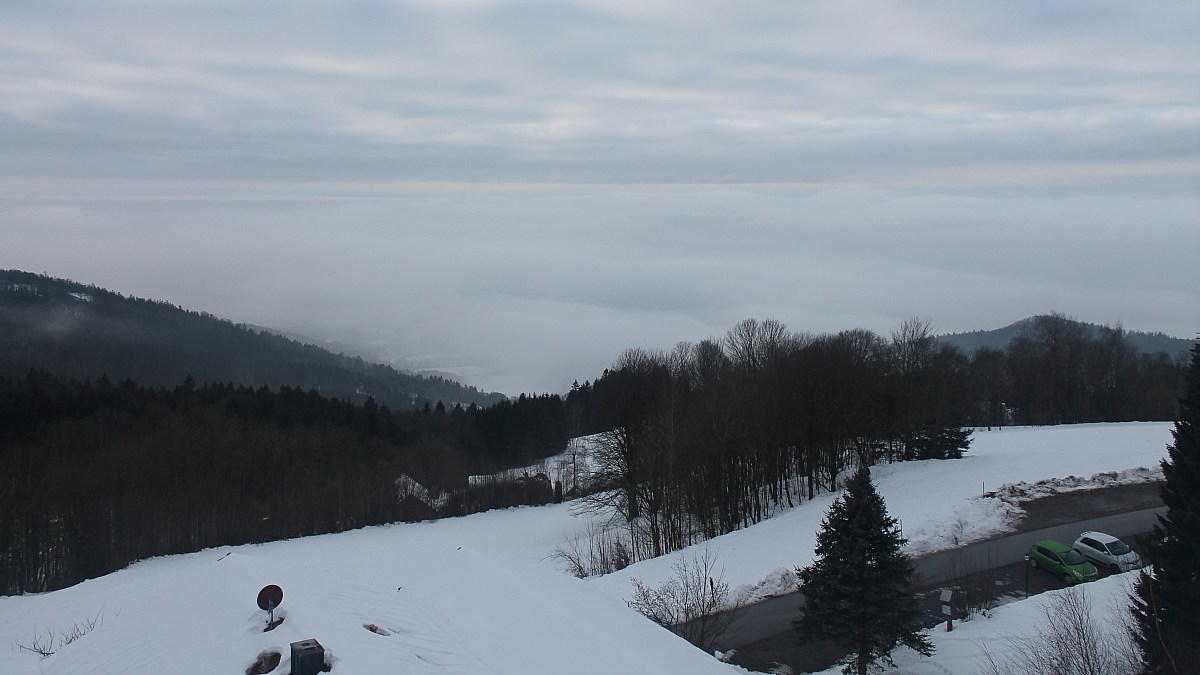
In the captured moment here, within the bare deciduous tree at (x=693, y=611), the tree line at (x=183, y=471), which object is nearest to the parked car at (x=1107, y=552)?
the bare deciduous tree at (x=693, y=611)

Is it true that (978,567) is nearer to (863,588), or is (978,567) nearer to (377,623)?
(863,588)

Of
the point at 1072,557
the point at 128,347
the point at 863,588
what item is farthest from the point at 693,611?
the point at 128,347

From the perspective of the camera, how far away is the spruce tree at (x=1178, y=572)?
44.4 feet

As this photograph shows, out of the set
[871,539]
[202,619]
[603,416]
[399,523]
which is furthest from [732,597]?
[399,523]

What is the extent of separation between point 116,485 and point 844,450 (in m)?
45.2

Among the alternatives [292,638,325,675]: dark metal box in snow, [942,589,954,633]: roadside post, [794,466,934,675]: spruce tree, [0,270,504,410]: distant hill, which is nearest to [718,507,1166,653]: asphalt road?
[942,589,954,633]: roadside post

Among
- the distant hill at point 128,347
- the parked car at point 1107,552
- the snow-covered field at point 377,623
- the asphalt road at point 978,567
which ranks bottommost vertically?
the asphalt road at point 978,567

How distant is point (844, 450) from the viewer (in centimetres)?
4444

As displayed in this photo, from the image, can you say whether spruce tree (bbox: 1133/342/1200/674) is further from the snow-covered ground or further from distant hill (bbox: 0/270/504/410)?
distant hill (bbox: 0/270/504/410)

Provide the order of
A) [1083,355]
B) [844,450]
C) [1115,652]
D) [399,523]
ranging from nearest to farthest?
[1115,652] < [844,450] < [399,523] < [1083,355]

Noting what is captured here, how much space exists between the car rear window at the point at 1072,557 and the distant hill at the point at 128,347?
134m

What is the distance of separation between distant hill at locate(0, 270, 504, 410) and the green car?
13279 cm

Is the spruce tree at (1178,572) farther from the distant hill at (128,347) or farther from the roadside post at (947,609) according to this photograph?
the distant hill at (128,347)

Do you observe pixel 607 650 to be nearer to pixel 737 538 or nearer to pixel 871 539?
pixel 871 539
